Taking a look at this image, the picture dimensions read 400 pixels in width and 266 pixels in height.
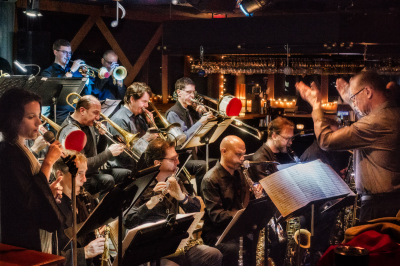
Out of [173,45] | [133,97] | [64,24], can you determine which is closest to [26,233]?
[133,97]

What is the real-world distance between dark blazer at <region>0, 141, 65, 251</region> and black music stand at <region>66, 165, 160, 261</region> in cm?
36

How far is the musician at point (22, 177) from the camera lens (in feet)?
9.57

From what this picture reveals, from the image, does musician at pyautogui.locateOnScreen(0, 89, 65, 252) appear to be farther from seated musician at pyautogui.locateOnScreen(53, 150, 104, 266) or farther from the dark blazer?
seated musician at pyautogui.locateOnScreen(53, 150, 104, 266)

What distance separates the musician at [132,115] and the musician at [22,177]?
240 cm

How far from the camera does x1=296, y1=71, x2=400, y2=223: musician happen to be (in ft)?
11.6

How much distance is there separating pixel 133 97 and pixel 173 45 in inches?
39.4

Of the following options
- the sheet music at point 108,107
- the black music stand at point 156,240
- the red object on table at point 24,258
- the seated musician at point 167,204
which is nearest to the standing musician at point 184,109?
the sheet music at point 108,107

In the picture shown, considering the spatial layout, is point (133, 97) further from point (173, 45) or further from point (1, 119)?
point (1, 119)

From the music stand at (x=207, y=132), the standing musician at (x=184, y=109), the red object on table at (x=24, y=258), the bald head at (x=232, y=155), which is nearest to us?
the red object on table at (x=24, y=258)

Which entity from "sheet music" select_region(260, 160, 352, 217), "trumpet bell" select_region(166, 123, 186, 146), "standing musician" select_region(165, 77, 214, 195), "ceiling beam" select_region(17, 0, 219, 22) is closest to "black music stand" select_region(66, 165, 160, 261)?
"sheet music" select_region(260, 160, 352, 217)

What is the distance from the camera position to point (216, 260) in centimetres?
407

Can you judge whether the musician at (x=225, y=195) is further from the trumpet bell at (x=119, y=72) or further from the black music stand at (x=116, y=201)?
the trumpet bell at (x=119, y=72)

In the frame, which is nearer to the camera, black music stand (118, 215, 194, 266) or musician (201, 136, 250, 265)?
black music stand (118, 215, 194, 266)

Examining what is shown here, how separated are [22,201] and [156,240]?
0.93 meters
